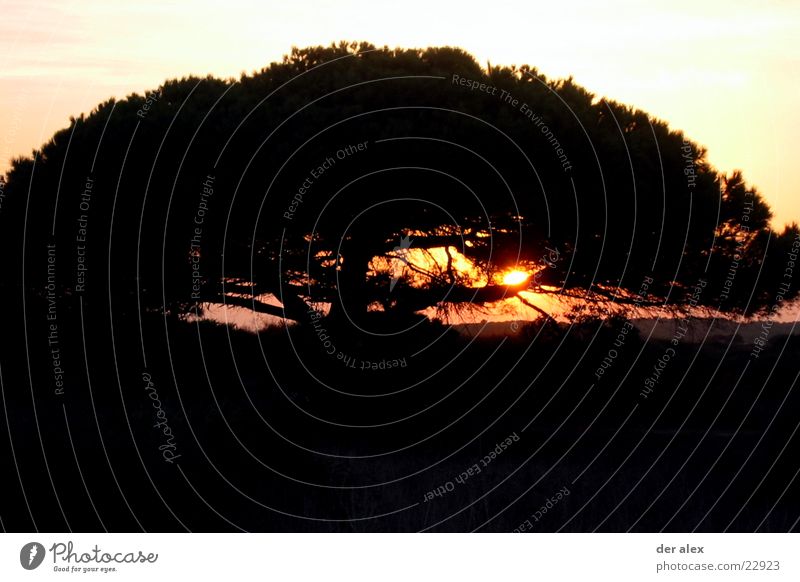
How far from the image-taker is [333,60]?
19469 millimetres

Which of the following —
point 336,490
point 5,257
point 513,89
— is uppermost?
point 513,89

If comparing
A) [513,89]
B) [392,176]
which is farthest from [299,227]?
[513,89]

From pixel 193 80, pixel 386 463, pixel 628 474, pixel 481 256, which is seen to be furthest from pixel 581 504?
pixel 193 80

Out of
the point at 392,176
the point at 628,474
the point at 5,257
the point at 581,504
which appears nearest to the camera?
the point at 581,504

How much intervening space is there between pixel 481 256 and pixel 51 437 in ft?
25.7

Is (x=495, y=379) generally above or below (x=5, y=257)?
below

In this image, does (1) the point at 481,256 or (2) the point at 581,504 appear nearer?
(2) the point at 581,504

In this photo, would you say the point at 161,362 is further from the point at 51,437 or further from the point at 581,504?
the point at 581,504

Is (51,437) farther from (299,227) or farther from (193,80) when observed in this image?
(193,80)

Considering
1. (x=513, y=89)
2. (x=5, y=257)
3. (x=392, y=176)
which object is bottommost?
(x=5, y=257)

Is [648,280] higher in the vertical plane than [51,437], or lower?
higher

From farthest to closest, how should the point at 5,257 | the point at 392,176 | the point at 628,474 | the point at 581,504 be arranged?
the point at 5,257, the point at 392,176, the point at 628,474, the point at 581,504

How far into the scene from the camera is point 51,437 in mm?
15914

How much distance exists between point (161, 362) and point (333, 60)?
638cm
